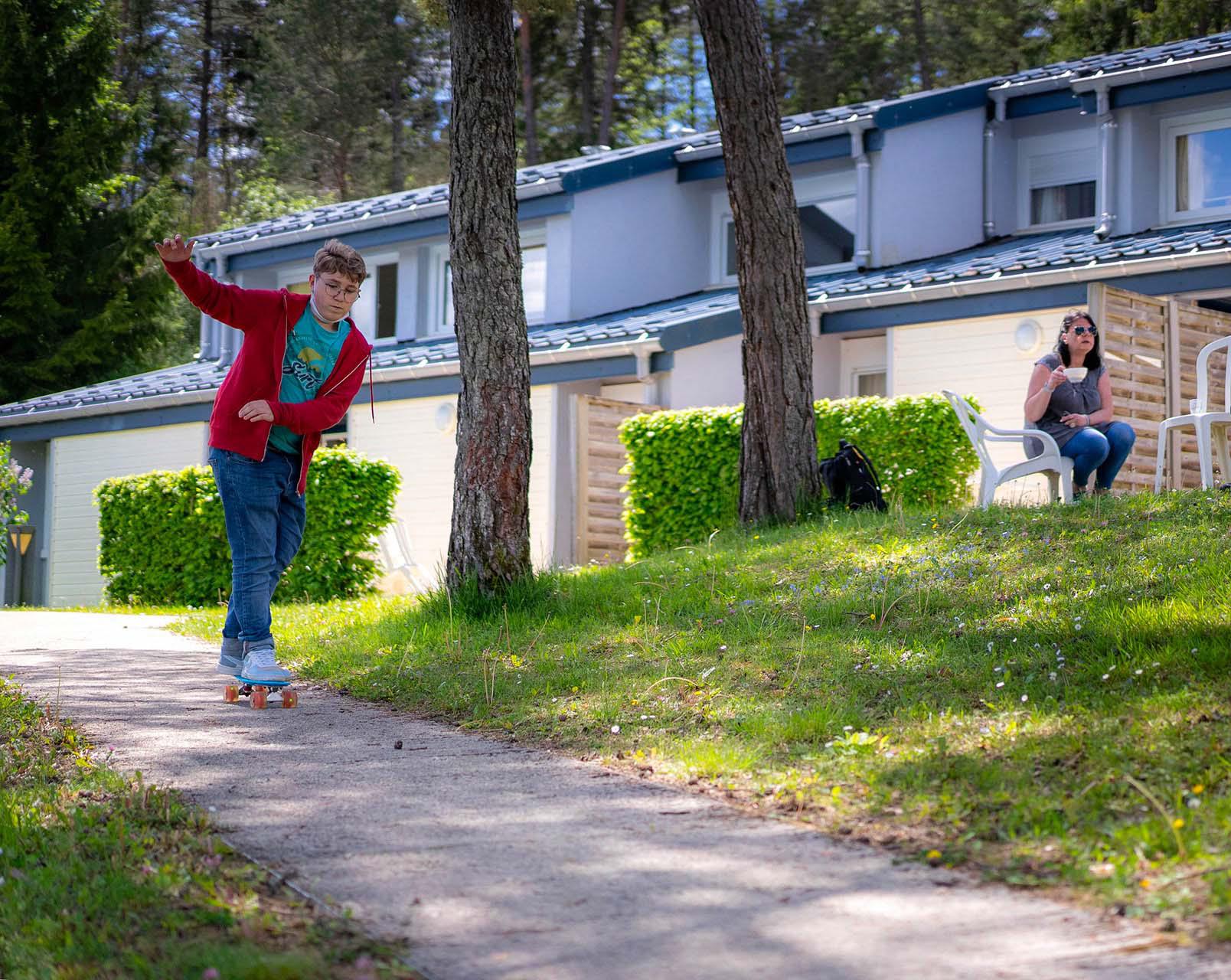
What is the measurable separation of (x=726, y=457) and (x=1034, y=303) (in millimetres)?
4014

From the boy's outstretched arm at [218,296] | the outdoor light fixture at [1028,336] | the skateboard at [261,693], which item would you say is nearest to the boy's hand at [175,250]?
the boy's outstretched arm at [218,296]

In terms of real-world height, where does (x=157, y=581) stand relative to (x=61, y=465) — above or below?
below

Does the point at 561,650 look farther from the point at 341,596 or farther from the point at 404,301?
the point at 404,301

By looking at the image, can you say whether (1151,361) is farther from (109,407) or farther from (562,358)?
(109,407)

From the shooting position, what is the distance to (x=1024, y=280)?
1459 cm

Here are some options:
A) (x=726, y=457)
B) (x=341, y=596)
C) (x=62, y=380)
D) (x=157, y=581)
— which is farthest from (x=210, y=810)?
(x=62, y=380)

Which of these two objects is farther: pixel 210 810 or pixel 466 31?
pixel 466 31

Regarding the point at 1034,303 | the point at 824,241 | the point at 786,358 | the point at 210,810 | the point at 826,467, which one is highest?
the point at 824,241

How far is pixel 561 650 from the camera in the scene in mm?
6926

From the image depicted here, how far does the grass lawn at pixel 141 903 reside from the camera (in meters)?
2.88

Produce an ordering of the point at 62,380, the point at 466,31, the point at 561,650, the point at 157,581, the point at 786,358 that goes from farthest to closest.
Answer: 1. the point at 62,380
2. the point at 157,581
3. the point at 786,358
4. the point at 466,31
5. the point at 561,650

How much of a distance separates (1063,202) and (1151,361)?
5.94 meters

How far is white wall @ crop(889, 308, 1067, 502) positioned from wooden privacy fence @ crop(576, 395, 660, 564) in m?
2.85

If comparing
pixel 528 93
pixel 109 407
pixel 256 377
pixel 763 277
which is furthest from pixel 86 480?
pixel 256 377
